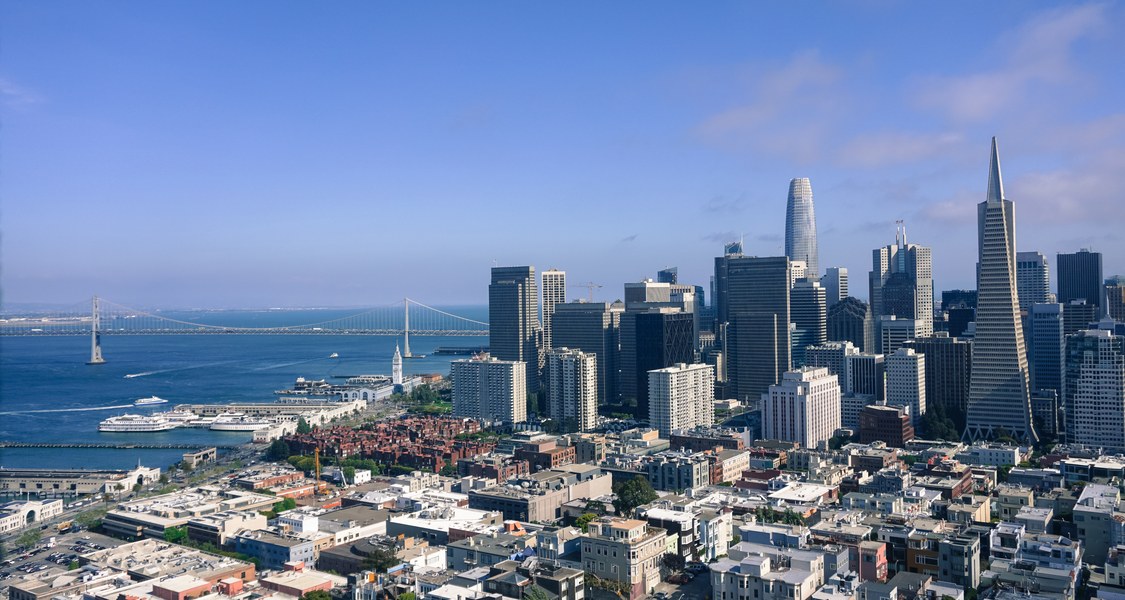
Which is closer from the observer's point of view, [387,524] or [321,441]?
[387,524]

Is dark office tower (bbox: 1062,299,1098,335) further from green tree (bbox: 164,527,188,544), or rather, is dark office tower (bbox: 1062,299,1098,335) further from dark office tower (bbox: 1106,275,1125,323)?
green tree (bbox: 164,527,188,544)

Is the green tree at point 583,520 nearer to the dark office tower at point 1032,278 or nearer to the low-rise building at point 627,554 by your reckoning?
the low-rise building at point 627,554

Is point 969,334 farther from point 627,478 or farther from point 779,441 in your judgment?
point 627,478

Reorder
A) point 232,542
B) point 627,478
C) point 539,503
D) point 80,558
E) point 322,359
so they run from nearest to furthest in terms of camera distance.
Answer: point 80,558 < point 232,542 < point 539,503 < point 627,478 < point 322,359

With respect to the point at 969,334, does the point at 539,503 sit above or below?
below

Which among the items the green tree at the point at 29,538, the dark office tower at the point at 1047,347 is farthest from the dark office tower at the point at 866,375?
the green tree at the point at 29,538

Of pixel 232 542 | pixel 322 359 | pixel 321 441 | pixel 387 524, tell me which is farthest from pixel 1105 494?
pixel 322 359

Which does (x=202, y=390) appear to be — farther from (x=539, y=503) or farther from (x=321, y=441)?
(x=539, y=503)

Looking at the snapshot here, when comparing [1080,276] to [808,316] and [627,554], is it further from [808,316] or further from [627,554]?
[627,554]

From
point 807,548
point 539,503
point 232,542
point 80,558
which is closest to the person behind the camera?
point 807,548
